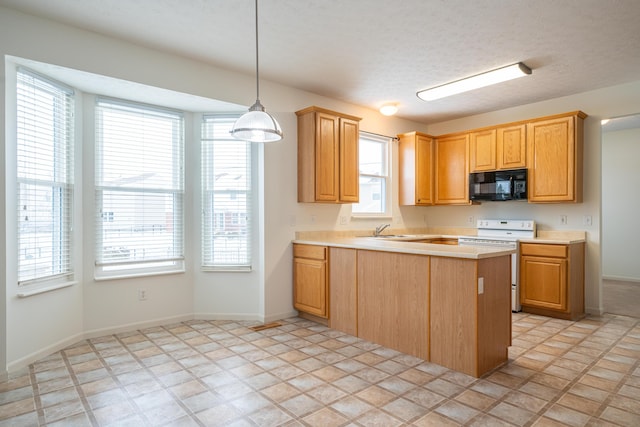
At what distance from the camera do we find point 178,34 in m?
3.15

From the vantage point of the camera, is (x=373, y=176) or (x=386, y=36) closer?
(x=386, y=36)

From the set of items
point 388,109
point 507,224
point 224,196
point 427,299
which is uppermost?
point 388,109

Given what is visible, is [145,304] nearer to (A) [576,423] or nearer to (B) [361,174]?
(B) [361,174]

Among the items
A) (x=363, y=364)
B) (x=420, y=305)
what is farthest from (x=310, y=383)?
(x=420, y=305)

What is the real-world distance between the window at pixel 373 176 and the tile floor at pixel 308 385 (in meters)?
2.29

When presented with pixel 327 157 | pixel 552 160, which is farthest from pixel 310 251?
pixel 552 160

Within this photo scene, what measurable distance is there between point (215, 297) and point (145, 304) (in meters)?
0.74

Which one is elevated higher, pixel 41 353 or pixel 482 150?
pixel 482 150

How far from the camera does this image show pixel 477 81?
408 cm

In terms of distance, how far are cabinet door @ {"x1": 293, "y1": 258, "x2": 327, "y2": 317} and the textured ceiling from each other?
82.3 inches

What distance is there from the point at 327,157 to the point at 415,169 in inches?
71.0

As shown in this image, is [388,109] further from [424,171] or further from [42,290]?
[42,290]

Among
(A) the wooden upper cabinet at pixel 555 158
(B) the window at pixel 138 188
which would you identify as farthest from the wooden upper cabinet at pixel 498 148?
(B) the window at pixel 138 188

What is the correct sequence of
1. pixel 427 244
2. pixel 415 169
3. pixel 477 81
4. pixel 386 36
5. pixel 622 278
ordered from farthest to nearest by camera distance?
pixel 622 278, pixel 415 169, pixel 477 81, pixel 427 244, pixel 386 36
